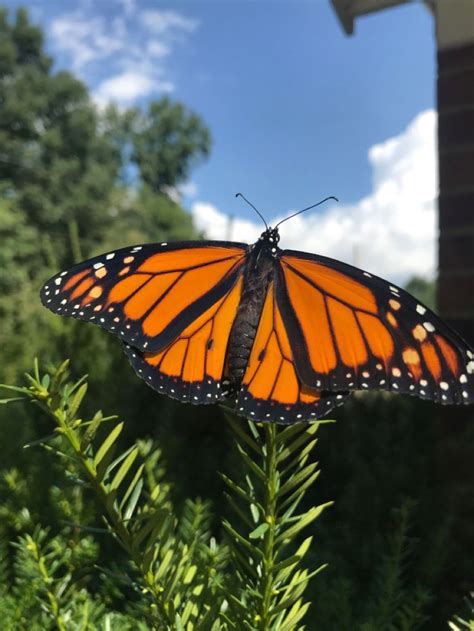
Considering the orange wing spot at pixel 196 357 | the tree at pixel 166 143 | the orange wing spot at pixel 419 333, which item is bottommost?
the orange wing spot at pixel 196 357

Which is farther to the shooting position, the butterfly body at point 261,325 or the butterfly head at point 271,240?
the butterfly head at point 271,240

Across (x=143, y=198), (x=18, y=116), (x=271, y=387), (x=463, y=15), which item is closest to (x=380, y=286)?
(x=271, y=387)

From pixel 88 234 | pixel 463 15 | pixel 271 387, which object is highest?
Result: pixel 88 234

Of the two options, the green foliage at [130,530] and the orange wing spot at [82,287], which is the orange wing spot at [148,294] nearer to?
the orange wing spot at [82,287]

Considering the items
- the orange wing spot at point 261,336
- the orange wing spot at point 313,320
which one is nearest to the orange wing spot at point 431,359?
the orange wing spot at point 313,320

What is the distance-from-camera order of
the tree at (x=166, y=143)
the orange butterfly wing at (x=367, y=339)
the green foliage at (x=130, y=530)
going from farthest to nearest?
1. the tree at (x=166, y=143)
2. the orange butterfly wing at (x=367, y=339)
3. the green foliage at (x=130, y=530)

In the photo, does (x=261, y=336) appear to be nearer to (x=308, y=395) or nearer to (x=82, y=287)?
(x=308, y=395)

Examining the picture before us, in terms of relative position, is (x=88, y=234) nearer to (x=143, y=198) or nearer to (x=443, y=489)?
(x=143, y=198)
